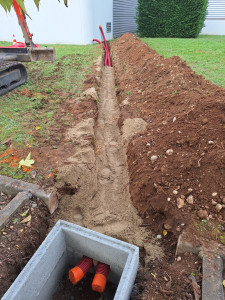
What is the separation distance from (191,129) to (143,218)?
1.37m

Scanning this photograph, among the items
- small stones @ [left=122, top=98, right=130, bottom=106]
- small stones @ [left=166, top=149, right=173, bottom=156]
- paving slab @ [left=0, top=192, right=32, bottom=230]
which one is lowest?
paving slab @ [left=0, top=192, right=32, bottom=230]

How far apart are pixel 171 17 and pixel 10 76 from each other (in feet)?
45.0

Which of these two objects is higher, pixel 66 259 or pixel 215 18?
pixel 215 18

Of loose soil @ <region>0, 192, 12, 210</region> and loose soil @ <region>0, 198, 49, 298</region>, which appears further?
loose soil @ <region>0, 192, 12, 210</region>

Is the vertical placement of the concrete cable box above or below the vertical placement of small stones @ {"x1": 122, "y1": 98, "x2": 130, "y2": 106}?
below

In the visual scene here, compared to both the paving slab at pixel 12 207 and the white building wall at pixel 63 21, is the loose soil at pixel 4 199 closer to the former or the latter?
Answer: the paving slab at pixel 12 207

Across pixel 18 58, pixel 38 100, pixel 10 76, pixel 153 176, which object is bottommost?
pixel 153 176

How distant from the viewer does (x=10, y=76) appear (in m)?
5.24

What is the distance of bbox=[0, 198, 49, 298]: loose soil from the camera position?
1.96 metres

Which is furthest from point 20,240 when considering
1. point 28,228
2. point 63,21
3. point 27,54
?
point 63,21

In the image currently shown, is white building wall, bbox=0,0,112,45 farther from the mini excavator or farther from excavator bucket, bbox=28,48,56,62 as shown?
excavator bucket, bbox=28,48,56,62

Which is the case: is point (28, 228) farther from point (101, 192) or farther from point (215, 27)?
point (215, 27)

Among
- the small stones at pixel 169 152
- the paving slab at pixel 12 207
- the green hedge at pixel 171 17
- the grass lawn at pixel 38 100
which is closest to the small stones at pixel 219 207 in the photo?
the small stones at pixel 169 152

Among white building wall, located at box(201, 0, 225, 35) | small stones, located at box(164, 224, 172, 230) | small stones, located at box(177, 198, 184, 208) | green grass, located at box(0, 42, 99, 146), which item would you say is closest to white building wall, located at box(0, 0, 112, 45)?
green grass, located at box(0, 42, 99, 146)
